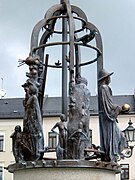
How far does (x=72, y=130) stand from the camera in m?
8.29

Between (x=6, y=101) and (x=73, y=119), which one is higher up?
(x=6, y=101)

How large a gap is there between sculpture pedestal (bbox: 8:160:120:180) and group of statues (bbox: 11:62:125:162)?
328 mm

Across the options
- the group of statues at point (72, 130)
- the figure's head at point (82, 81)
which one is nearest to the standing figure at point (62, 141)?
the group of statues at point (72, 130)

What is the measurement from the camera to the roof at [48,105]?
1799 inches

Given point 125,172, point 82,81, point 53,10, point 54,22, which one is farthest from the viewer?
point 125,172

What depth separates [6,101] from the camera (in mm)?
51219

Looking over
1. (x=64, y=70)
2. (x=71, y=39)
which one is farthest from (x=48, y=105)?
(x=71, y=39)

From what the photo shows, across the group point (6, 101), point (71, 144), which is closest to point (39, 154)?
point (71, 144)

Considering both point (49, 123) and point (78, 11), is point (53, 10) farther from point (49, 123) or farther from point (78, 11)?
point (49, 123)

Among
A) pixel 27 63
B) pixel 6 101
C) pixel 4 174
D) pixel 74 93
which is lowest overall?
pixel 4 174

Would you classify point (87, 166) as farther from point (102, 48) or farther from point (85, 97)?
point (102, 48)

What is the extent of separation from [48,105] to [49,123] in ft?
8.89

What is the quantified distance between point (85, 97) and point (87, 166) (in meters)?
1.36

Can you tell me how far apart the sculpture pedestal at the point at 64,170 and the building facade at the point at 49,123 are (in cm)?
3442
